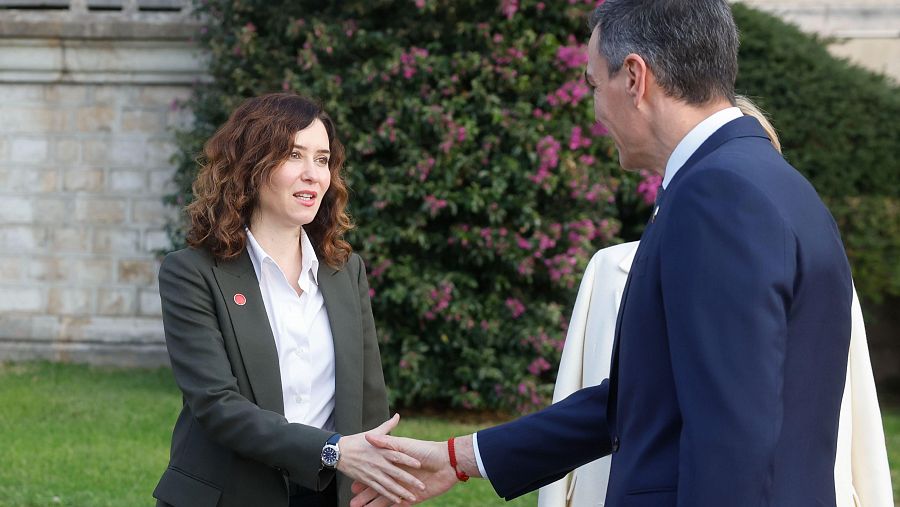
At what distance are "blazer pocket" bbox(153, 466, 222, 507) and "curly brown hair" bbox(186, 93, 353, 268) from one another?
1.99 feet

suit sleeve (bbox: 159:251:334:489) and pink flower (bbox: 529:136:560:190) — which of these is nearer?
suit sleeve (bbox: 159:251:334:489)

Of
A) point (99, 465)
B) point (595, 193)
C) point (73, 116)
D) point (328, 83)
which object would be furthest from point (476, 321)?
point (73, 116)

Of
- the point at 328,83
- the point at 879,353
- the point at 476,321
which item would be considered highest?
the point at 328,83

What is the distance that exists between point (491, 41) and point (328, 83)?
124cm

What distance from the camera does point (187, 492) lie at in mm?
3080

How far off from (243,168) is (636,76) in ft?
4.83

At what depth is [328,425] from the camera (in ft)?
10.8

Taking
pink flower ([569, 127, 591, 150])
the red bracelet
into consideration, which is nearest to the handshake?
the red bracelet

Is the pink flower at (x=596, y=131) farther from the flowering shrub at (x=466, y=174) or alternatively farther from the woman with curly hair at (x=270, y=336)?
the woman with curly hair at (x=270, y=336)

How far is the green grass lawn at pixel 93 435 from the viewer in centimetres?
677

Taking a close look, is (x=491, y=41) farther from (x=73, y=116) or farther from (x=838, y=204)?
(x=73, y=116)

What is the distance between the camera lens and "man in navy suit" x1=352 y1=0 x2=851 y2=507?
75.3 inches

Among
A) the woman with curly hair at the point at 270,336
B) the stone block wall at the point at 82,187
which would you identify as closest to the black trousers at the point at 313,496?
the woman with curly hair at the point at 270,336

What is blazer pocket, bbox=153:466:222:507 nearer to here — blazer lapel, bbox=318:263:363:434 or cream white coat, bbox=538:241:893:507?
blazer lapel, bbox=318:263:363:434
